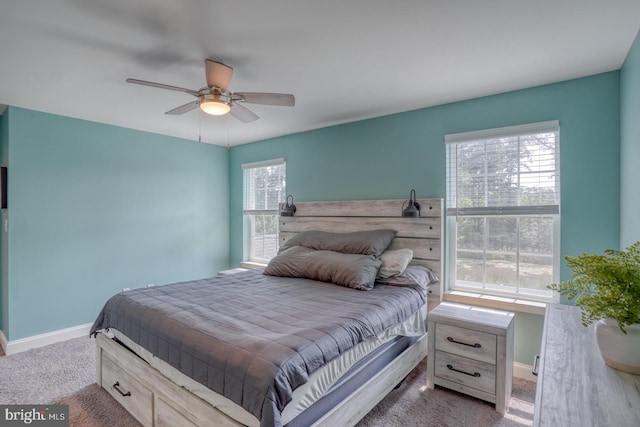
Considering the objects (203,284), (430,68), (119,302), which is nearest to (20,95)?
(119,302)

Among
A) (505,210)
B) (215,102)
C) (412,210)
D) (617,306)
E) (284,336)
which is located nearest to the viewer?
(617,306)

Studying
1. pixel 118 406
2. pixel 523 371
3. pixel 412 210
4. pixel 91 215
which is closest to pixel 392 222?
pixel 412 210

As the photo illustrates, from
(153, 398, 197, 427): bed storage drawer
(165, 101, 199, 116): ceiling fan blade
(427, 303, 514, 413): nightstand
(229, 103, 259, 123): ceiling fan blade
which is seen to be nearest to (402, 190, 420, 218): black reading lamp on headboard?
(427, 303, 514, 413): nightstand

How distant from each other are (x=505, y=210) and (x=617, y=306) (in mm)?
1722

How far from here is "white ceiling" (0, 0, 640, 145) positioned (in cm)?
167

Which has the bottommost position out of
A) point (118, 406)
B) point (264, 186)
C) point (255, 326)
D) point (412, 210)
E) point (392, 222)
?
point (118, 406)

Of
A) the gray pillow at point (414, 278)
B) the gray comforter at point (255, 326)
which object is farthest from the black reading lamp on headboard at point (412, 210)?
the gray comforter at point (255, 326)

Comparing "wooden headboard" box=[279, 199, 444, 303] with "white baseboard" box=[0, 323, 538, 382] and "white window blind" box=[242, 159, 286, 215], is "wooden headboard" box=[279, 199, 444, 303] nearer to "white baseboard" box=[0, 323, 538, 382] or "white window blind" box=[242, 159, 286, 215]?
"white window blind" box=[242, 159, 286, 215]

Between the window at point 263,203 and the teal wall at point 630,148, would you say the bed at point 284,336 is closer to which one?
the teal wall at point 630,148

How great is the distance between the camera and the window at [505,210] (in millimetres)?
2621

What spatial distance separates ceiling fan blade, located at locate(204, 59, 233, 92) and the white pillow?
1.94 meters

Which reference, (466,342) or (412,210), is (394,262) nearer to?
(412,210)

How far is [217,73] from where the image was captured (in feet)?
6.86

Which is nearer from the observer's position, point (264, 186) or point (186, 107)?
point (186, 107)
